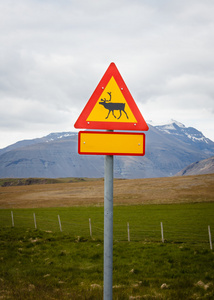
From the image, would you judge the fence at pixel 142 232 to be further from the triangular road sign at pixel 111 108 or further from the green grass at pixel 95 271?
the triangular road sign at pixel 111 108

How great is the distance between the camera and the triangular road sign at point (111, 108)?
4.96m

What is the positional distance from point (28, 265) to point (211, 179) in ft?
350

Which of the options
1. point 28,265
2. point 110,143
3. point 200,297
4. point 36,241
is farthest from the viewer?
point 36,241

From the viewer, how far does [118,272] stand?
1002 cm

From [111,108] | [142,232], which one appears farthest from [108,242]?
[142,232]

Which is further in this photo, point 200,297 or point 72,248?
point 72,248

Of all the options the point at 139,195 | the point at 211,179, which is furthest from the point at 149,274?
the point at 211,179

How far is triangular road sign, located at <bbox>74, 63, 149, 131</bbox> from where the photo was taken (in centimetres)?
496

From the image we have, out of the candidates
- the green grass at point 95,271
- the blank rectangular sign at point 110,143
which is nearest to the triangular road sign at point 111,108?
the blank rectangular sign at point 110,143

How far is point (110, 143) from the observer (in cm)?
482

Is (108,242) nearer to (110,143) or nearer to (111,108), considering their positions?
(110,143)

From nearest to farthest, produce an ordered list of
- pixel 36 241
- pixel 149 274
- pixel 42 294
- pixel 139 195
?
pixel 42 294 < pixel 149 274 < pixel 36 241 < pixel 139 195

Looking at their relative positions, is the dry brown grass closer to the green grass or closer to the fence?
the fence

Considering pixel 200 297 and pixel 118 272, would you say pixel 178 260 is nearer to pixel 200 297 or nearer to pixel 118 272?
pixel 118 272
